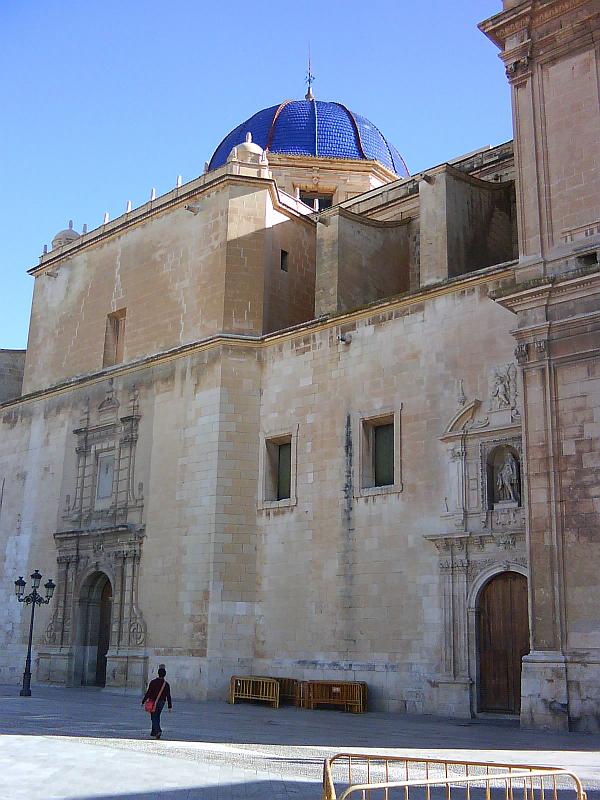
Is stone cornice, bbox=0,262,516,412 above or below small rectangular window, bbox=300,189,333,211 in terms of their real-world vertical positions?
below

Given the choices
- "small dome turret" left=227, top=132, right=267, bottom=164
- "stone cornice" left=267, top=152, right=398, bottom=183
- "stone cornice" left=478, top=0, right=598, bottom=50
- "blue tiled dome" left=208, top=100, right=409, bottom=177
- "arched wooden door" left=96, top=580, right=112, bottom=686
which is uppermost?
"blue tiled dome" left=208, top=100, right=409, bottom=177

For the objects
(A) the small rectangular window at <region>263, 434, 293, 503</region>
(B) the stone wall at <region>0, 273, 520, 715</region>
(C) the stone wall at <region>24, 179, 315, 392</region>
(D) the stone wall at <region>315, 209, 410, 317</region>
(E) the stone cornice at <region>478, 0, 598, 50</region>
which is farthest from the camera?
(C) the stone wall at <region>24, 179, 315, 392</region>

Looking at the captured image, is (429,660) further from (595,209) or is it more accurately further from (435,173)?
(435,173)

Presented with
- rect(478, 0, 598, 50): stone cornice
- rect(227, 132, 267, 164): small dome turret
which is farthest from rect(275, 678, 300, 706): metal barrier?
rect(478, 0, 598, 50): stone cornice

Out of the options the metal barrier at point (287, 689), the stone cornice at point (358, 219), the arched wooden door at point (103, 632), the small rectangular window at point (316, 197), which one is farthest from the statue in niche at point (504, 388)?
the small rectangular window at point (316, 197)

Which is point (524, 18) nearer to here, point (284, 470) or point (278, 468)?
point (284, 470)

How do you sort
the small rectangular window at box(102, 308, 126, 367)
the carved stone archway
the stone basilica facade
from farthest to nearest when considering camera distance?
1. the small rectangular window at box(102, 308, 126, 367)
2. the carved stone archway
3. the stone basilica facade

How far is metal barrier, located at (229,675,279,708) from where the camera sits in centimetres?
2002

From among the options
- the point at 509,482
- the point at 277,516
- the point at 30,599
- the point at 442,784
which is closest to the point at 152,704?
the point at 442,784

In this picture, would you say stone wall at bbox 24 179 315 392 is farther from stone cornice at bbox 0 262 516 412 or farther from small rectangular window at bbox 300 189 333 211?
small rectangular window at bbox 300 189 333 211

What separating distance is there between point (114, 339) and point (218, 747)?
1688 cm

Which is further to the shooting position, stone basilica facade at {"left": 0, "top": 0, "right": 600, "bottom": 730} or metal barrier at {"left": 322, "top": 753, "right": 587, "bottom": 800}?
stone basilica facade at {"left": 0, "top": 0, "right": 600, "bottom": 730}

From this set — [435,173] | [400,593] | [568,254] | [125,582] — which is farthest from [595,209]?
[125,582]

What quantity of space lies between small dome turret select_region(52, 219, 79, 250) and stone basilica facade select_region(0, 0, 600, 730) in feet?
0.32
